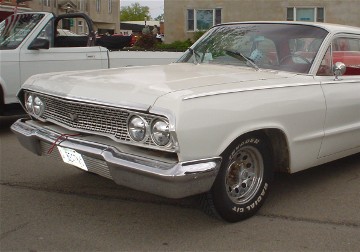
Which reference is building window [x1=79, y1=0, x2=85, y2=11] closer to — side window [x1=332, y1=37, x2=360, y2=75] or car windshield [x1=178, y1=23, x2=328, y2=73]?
car windshield [x1=178, y1=23, x2=328, y2=73]

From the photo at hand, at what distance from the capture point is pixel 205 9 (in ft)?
91.9

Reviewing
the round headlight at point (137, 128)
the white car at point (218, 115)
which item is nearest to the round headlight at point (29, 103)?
the white car at point (218, 115)

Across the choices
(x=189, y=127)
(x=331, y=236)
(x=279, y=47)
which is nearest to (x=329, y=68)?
(x=279, y=47)

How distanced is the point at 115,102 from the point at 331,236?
1882 mm

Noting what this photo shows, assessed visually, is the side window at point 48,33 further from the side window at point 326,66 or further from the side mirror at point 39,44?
the side window at point 326,66

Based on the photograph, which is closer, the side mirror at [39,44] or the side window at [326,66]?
the side window at [326,66]

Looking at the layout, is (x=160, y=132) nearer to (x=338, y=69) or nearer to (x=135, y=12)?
(x=338, y=69)

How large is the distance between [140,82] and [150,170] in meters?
0.77

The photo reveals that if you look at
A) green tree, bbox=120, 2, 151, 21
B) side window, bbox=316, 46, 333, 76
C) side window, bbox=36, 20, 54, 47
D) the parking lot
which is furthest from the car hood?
green tree, bbox=120, 2, 151, 21

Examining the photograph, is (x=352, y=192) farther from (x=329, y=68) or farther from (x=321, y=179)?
(x=329, y=68)

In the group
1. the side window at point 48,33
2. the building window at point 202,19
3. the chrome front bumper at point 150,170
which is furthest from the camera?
the building window at point 202,19

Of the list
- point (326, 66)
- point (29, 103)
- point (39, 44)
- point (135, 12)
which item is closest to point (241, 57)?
point (326, 66)

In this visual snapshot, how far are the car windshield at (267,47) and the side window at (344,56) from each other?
0.46 ft

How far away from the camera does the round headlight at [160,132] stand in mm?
3188
